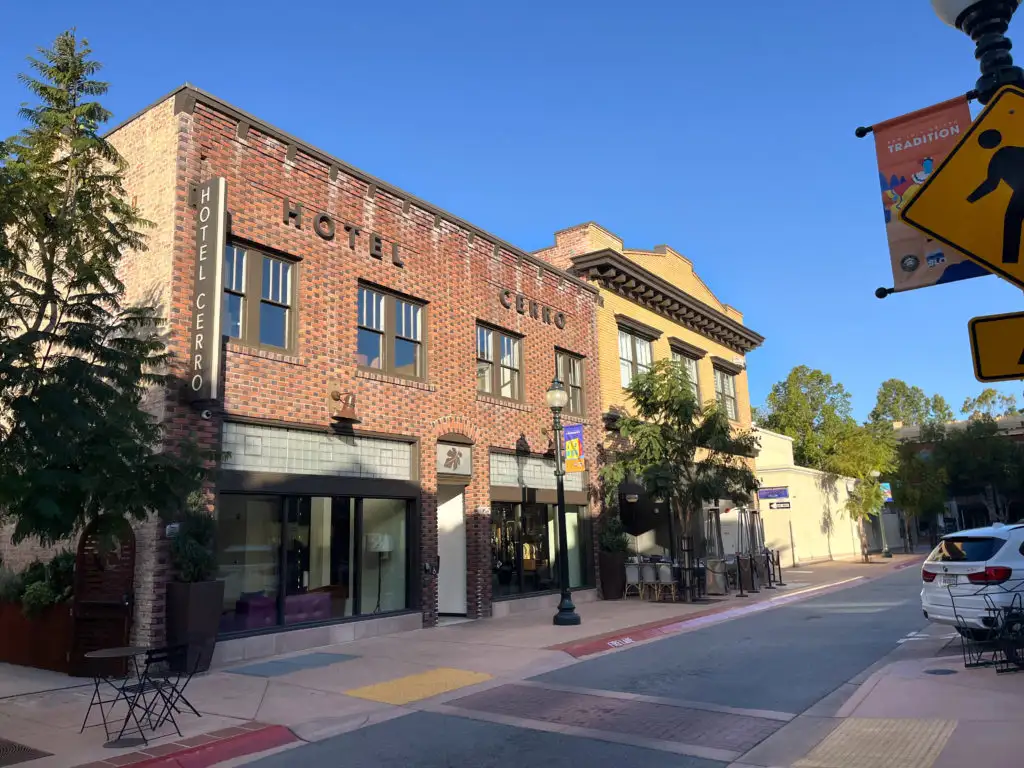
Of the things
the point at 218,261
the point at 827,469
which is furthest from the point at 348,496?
the point at 827,469

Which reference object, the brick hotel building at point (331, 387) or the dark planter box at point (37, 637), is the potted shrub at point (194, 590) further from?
the dark planter box at point (37, 637)

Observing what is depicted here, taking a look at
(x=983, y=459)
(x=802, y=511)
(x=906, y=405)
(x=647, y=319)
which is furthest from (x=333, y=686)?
(x=906, y=405)

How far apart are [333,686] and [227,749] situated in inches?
107

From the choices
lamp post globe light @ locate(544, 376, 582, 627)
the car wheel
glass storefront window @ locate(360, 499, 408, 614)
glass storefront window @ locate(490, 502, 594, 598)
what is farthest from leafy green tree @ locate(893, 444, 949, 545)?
glass storefront window @ locate(360, 499, 408, 614)

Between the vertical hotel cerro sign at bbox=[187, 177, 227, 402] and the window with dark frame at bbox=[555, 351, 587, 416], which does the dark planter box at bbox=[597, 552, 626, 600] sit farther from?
the vertical hotel cerro sign at bbox=[187, 177, 227, 402]

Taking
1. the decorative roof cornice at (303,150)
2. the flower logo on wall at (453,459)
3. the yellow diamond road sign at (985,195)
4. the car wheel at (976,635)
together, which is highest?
the decorative roof cornice at (303,150)

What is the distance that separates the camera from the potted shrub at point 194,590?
10.8m

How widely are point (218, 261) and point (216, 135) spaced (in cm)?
261

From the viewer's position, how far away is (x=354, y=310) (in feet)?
48.7

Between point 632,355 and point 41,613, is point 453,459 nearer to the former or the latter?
point 41,613

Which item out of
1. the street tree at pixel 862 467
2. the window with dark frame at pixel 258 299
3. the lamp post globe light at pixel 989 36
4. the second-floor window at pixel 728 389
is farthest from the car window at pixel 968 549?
the street tree at pixel 862 467

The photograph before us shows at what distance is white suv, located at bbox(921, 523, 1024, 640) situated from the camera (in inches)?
419

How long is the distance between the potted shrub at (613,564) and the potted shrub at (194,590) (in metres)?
11.5

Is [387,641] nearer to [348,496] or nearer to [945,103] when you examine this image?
[348,496]
